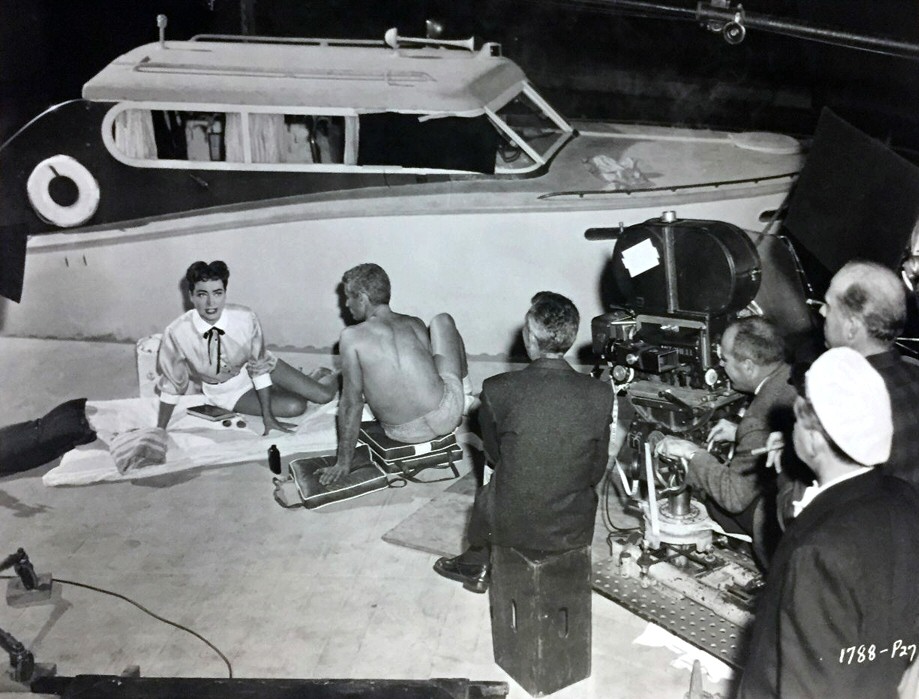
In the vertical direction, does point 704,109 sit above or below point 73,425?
above

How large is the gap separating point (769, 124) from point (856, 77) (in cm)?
66

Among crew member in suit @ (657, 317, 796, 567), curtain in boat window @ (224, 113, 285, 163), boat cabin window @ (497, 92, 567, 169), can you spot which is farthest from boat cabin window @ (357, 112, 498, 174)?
crew member in suit @ (657, 317, 796, 567)

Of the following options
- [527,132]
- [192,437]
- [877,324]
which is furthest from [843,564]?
[192,437]

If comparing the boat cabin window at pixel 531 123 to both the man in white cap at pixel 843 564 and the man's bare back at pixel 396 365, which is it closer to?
the man's bare back at pixel 396 365

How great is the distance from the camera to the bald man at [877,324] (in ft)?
8.53

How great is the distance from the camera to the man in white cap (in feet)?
5.67

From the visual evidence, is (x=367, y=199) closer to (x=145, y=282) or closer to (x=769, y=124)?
(x=145, y=282)

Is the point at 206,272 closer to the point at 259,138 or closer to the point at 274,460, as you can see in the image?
the point at 259,138

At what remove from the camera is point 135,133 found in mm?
4699

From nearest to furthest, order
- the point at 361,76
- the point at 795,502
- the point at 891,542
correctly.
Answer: the point at 891,542, the point at 795,502, the point at 361,76

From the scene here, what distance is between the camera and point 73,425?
511 cm

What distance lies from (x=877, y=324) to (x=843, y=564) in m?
1.30

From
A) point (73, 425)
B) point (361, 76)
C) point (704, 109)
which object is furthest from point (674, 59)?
point (73, 425)

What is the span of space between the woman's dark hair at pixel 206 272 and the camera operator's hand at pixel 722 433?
302cm
